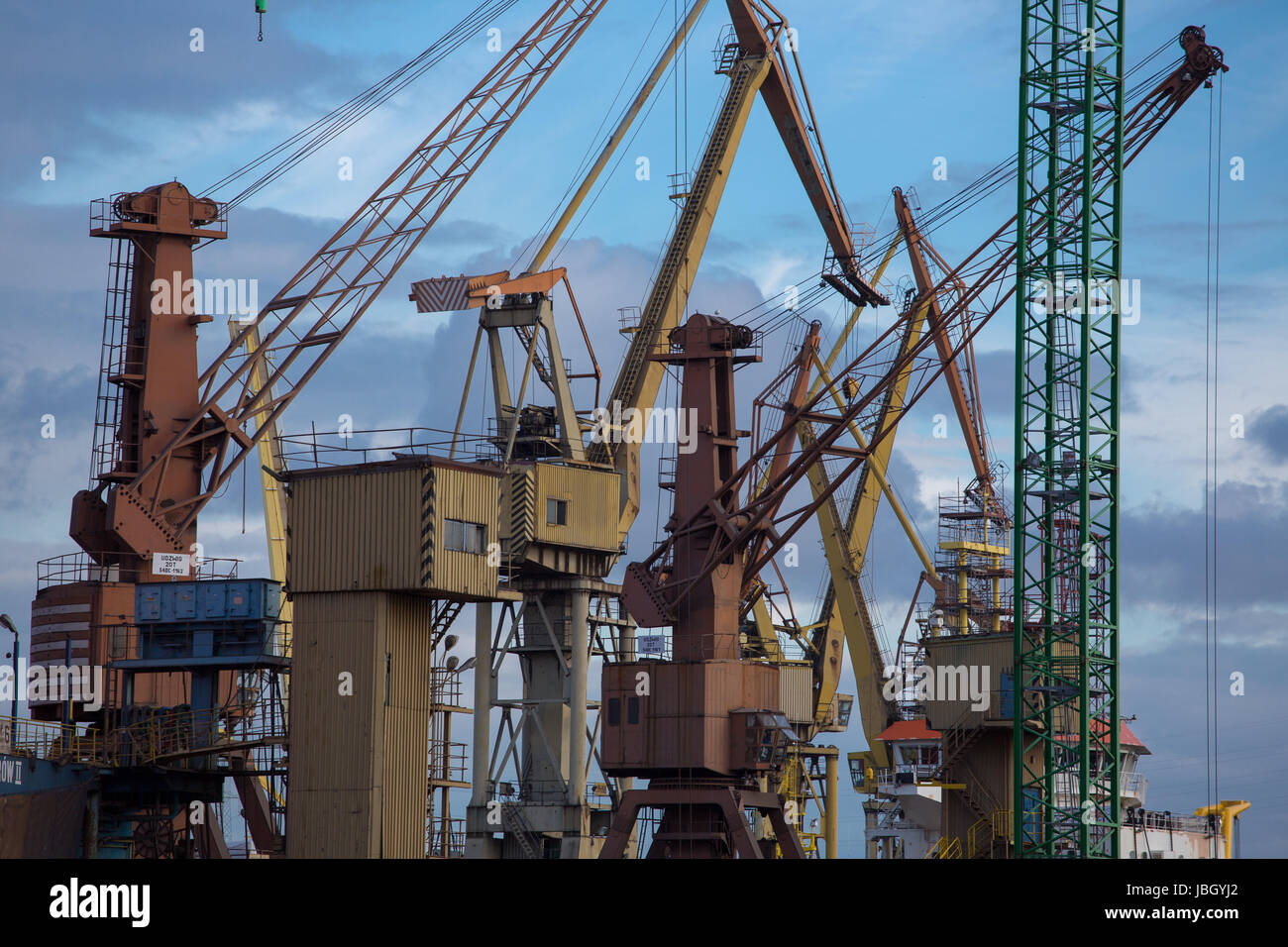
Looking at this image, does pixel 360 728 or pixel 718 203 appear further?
pixel 718 203

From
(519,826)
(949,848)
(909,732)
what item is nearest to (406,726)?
(519,826)

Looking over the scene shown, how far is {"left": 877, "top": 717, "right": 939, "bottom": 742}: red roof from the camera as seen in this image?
9906 centimetres

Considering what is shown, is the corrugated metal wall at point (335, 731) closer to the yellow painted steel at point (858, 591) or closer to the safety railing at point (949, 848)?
the safety railing at point (949, 848)

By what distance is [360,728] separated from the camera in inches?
2319

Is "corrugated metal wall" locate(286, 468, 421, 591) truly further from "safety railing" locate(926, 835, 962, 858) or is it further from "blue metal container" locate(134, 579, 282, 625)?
"safety railing" locate(926, 835, 962, 858)

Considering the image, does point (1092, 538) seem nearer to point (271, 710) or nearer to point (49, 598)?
point (271, 710)

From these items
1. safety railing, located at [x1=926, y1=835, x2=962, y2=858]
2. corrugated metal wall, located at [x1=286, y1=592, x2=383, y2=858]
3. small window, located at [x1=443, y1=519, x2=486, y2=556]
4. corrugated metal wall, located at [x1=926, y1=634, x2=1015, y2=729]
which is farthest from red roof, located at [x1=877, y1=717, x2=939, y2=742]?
corrugated metal wall, located at [x1=286, y1=592, x2=383, y2=858]

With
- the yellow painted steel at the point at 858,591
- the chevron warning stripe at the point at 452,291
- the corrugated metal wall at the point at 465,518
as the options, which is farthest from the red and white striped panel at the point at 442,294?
the yellow painted steel at the point at 858,591

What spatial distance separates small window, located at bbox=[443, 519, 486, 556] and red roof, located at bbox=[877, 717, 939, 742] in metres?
42.8

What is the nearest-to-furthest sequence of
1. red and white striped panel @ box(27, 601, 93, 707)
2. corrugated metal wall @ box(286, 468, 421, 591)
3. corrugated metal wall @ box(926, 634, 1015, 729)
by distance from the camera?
corrugated metal wall @ box(286, 468, 421, 591), red and white striped panel @ box(27, 601, 93, 707), corrugated metal wall @ box(926, 634, 1015, 729)

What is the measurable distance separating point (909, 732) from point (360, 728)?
156 ft

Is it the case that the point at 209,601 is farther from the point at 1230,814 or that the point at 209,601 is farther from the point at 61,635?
the point at 1230,814

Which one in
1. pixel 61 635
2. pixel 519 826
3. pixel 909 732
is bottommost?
pixel 519 826
